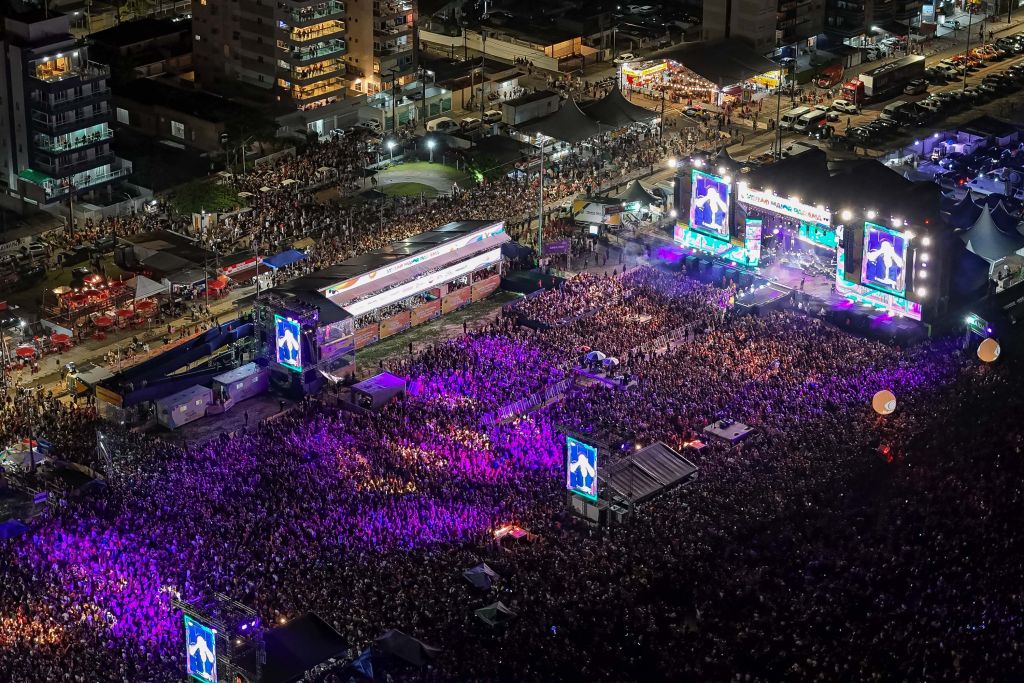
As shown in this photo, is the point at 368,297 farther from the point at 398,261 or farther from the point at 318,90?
the point at 318,90

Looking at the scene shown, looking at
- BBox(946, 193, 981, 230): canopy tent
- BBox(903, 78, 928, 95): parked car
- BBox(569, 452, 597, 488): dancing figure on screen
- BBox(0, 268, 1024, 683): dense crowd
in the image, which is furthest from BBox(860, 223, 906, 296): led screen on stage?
BBox(903, 78, 928, 95): parked car

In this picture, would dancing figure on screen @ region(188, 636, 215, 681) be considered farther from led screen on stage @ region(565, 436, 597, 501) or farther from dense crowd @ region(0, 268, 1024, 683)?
led screen on stage @ region(565, 436, 597, 501)

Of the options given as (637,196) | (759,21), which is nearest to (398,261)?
(637,196)

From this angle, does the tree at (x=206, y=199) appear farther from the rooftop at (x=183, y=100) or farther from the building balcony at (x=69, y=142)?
the rooftop at (x=183, y=100)

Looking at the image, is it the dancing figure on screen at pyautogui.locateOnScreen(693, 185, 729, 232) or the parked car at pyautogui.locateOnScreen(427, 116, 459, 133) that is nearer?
the dancing figure on screen at pyautogui.locateOnScreen(693, 185, 729, 232)

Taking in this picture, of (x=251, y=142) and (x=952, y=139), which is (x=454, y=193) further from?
(x=952, y=139)

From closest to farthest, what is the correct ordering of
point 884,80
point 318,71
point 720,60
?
point 318,71 → point 720,60 → point 884,80
